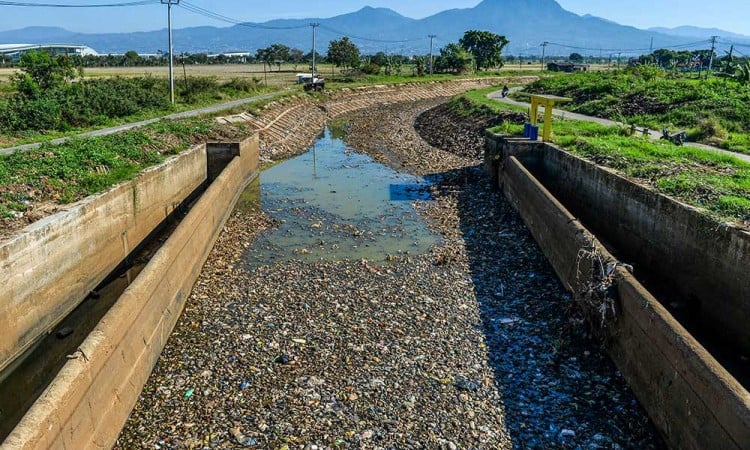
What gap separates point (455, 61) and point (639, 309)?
79.7 metres

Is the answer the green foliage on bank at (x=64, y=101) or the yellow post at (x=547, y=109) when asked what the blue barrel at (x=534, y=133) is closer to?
the yellow post at (x=547, y=109)

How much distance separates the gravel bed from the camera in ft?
24.1

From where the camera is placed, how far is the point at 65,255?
450 inches

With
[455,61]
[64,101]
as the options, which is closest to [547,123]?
[64,101]

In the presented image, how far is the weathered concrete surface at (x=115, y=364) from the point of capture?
5.74 m

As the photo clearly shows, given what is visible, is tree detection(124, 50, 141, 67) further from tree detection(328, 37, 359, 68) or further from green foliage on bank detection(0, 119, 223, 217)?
green foliage on bank detection(0, 119, 223, 217)

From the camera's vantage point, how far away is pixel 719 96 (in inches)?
1032

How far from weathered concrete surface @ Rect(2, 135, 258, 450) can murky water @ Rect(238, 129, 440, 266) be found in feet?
10.4

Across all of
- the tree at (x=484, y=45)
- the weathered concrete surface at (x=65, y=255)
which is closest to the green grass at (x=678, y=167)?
the weathered concrete surface at (x=65, y=255)

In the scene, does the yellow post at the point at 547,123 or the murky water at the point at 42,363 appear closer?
the murky water at the point at 42,363

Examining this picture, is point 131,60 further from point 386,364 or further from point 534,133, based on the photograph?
point 386,364

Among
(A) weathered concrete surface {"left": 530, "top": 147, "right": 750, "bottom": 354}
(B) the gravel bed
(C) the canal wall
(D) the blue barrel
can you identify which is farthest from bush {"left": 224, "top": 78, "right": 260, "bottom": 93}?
(A) weathered concrete surface {"left": 530, "top": 147, "right": 750, "bottom": 354}

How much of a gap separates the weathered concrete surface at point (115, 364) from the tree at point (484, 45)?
86403 mm

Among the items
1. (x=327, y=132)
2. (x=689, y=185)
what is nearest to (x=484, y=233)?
(x=689, y=185)
